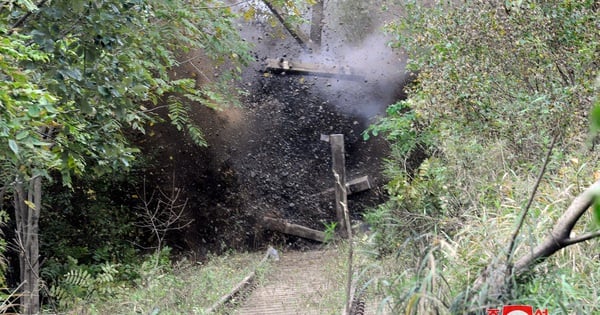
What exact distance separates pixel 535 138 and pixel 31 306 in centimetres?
558

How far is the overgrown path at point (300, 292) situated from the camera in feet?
20.0

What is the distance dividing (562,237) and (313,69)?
11.8 metres

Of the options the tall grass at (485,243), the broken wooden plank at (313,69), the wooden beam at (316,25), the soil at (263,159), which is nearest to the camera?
the tall grass at (485,243)

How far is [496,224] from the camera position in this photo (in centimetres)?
407

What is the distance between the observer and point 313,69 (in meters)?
13.9

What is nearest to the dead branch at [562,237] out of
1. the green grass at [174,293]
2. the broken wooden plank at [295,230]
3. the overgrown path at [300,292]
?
the overgrown path at [300,292]

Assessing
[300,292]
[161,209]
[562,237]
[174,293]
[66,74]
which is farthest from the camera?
[161,209]

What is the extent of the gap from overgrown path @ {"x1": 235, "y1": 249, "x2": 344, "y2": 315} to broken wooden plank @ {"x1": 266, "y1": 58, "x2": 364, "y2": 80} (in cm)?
535

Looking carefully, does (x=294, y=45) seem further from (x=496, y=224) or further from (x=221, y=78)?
(x=496, y=224)

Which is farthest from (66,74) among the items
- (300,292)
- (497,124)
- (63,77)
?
(497,124)

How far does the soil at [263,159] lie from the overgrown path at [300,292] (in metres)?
2.58

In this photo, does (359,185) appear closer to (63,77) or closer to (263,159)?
(263,159)

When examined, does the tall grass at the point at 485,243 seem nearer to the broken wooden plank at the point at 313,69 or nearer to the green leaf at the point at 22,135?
the green leaf at the point at 22,135

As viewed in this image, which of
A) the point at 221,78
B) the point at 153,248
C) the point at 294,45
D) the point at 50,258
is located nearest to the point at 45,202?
the point at 50,258
